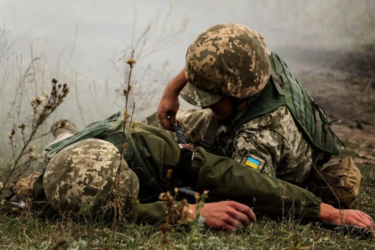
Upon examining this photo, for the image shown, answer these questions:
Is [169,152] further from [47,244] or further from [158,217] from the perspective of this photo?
[47,244]

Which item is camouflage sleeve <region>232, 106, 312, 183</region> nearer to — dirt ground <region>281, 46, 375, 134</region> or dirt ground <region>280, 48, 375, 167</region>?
dirt ground <region>280, 48, 375, 167</region>

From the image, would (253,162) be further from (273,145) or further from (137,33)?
(137,33)

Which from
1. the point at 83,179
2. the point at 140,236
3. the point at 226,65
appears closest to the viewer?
the point at 140,236

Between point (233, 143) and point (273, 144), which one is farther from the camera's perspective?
point (233, 143)

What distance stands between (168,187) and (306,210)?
975mm

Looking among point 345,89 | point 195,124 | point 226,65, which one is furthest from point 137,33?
point 226,65

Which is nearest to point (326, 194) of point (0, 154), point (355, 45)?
point (0, 154)

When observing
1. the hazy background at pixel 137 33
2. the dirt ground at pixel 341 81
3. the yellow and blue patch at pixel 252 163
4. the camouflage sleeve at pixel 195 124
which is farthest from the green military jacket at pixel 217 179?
the dirt ground at pixel 341 81

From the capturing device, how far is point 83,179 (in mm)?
3090

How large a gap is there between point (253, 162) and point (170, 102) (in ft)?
4.23

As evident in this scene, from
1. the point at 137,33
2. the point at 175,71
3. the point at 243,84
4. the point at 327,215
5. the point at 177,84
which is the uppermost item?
the point at 243,84

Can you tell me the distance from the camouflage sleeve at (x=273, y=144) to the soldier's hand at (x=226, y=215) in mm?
569

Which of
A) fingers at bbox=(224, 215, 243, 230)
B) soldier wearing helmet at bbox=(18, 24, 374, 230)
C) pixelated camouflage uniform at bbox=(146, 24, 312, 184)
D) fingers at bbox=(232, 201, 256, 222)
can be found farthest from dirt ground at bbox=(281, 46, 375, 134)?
Answer: fingers at bbox=(224, 215, 243, 230)

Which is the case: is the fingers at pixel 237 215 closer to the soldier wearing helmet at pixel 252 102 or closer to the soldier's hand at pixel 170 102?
the soldier wearing helmet at pixel 252 102
